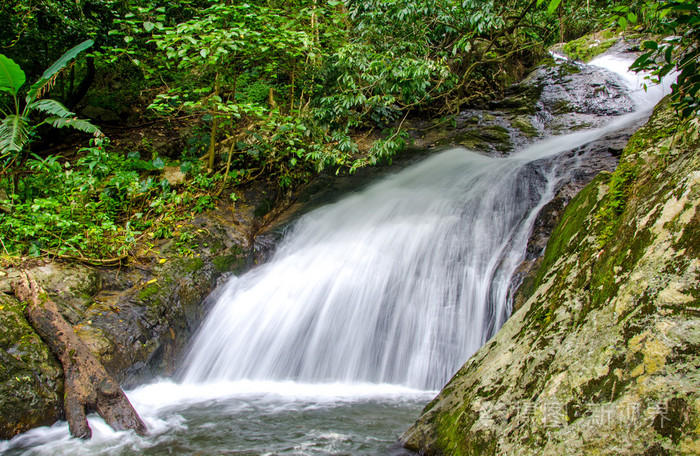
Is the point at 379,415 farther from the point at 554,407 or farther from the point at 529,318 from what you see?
the point at 554,407

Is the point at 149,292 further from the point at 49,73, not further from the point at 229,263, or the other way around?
the point at 49,73

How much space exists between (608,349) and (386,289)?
391 cm

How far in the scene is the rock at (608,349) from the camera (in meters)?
1.38

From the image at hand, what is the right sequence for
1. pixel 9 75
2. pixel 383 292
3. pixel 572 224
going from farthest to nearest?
1. pixel 383 292
2. pixel 9 75
3. pixel 572 224

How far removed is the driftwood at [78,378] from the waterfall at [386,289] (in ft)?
4.67

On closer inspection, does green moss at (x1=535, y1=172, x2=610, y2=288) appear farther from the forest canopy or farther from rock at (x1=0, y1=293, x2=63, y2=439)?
rock at (x1=0, y1=293, x2=63, y2=439)

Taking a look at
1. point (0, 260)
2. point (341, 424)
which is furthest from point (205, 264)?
point (341, 424)

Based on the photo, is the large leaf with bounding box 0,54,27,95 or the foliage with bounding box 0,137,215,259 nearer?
the large leaf with bounding box 0,54,27,95

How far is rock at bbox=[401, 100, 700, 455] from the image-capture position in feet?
4.52

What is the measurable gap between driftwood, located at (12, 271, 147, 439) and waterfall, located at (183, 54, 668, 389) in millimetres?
1423

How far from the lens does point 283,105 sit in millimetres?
8195

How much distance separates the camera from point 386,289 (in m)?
5.50

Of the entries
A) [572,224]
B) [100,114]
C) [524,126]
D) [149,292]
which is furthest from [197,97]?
[572,224]

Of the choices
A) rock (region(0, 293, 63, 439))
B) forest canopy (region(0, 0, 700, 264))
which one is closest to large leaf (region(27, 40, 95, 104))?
forest canopy (region(0, 0, 700, 264))
